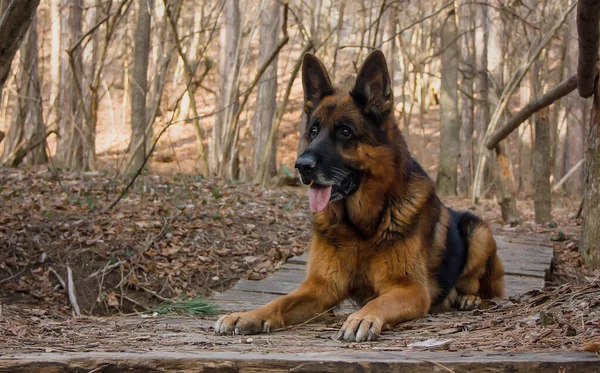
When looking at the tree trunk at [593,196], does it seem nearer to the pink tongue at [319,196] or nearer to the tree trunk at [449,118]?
the pink tongue at [319,196]

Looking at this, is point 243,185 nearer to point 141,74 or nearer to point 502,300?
point 141,74

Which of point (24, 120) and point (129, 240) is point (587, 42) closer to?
point (129, 240)

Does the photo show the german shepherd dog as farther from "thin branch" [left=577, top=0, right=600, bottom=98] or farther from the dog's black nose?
"thin branch" [left=577, top=0, right=600, bottom=98]

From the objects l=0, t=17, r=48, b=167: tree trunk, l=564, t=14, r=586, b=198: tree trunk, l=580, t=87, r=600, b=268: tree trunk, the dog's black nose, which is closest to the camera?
the dog's black nose

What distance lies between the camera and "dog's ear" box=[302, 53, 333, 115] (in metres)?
5.05

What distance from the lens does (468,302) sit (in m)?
5.49

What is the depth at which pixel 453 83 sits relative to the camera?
18.8m

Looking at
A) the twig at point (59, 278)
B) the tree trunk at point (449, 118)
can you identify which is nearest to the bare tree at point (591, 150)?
the twig at point (59, 278)

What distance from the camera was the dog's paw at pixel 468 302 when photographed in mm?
5449

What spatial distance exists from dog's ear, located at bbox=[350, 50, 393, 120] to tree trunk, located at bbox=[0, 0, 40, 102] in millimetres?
2424

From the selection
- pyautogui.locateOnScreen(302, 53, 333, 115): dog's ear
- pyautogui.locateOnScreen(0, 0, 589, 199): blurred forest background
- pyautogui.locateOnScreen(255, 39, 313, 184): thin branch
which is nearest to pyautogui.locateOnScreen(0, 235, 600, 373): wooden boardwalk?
pyautogui.locateOnScreen(302, 53, 333, 115): dog's ear

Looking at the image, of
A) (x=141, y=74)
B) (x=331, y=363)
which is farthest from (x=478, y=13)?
(x=331, y=363)

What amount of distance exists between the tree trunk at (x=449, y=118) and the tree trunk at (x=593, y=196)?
1105 cm

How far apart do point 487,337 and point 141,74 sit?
36.0 feet
